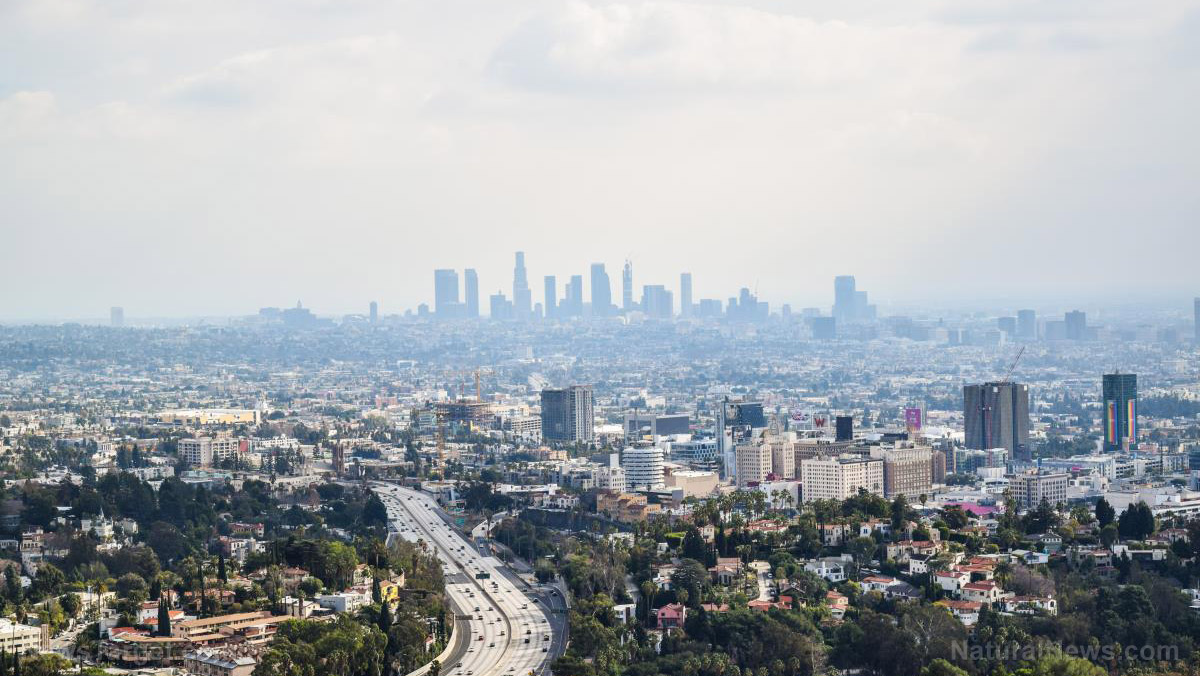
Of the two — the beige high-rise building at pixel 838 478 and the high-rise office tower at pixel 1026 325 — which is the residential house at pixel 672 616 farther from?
the high-rise office tower at pixel 1026 325

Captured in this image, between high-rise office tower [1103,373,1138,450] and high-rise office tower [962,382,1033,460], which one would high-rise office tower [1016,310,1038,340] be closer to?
high-rise office tower [1103,373,1138,450]

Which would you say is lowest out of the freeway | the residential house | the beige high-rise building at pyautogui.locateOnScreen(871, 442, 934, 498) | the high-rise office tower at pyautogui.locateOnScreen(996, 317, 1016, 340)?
the freeway

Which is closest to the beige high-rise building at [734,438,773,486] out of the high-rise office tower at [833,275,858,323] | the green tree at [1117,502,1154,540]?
the green tree at [1117,502,1154,540]

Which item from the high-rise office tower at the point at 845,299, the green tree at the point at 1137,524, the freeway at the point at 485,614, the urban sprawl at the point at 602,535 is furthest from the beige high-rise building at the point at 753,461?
the high-rise office tower at the point at 845,299

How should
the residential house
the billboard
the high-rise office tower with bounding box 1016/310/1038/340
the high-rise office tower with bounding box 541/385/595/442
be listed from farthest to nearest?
the high-rise office tower with bounding box 1016/310/1038/340 < the high-rise office tower with bounding box 541/385/595/442 < the billboard < the residential house

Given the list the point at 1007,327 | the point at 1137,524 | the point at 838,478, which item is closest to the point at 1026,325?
the point at 1007,327

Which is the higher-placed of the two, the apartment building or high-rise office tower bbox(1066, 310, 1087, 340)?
high-rise office tower bbox(1066, 310, 1087, 340)
